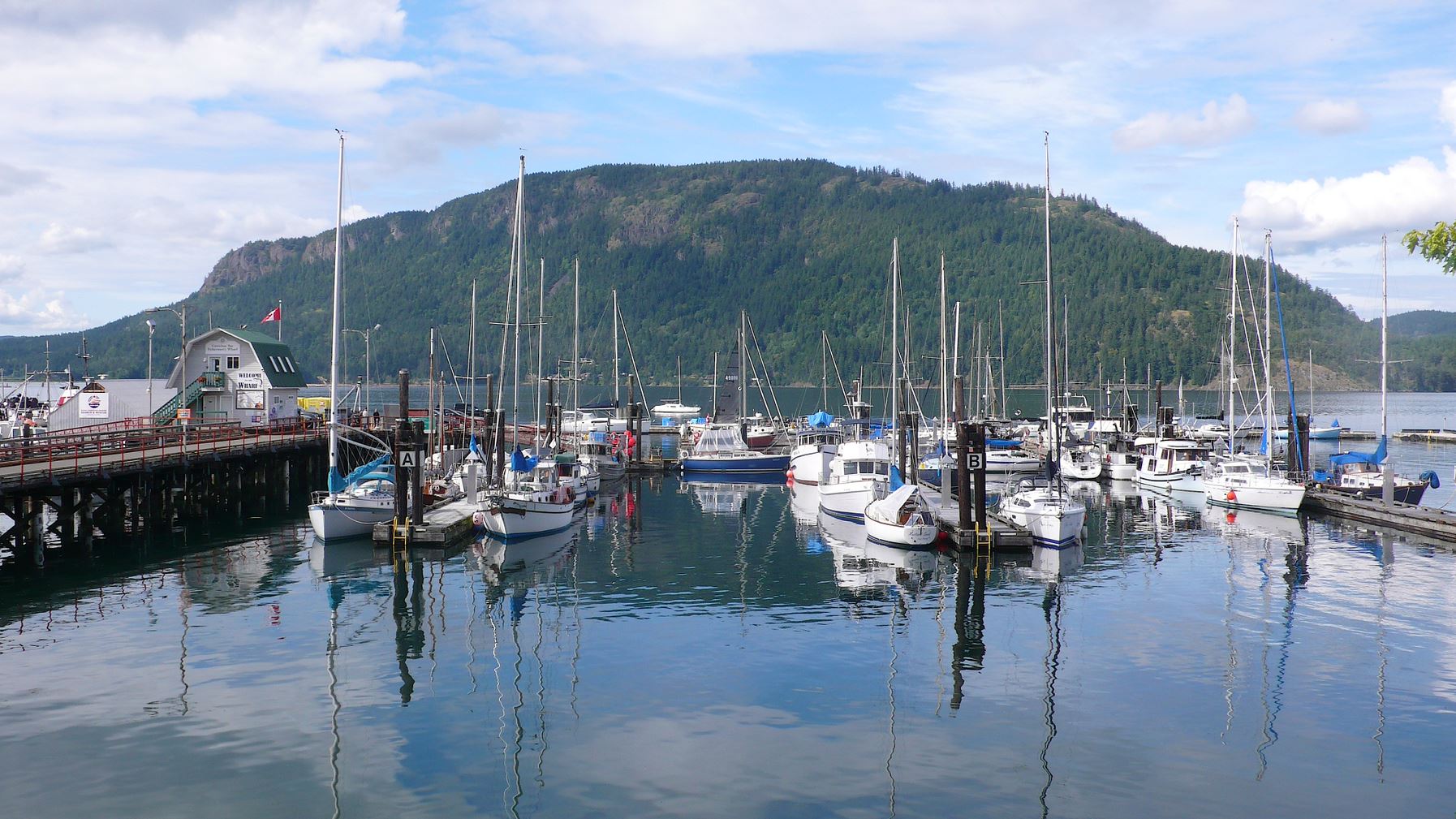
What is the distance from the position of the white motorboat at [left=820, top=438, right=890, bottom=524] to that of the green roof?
40180 millimetres

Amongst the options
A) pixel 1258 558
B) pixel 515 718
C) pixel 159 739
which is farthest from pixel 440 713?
pixel 1258 558

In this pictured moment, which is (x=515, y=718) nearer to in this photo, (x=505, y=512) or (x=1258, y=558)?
(x=505, y=512)

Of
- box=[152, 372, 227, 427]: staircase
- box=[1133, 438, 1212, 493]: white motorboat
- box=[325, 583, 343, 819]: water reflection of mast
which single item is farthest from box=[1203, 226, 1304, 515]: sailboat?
box=[152, 372, 227, 427]: staircase

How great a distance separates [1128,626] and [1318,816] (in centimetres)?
1397

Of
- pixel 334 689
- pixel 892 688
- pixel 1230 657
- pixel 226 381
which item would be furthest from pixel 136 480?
pixel 1230 657

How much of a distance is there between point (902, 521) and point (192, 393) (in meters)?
51.4

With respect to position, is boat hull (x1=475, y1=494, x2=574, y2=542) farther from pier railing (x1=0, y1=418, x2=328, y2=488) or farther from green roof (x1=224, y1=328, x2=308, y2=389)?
green roof (x1=224, y1=328, x2=308, y2=389)

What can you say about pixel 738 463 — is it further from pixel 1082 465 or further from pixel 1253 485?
pixel 1253 485

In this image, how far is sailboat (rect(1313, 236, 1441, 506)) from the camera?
56219mm

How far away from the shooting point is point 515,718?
23203mm

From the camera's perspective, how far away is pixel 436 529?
4450 centimetres

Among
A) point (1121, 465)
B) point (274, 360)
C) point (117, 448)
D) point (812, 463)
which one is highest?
point (274, 360)

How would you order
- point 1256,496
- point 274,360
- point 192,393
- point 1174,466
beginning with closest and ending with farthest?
point 1256,496
point 1174,466
point 192,393
point 274,360

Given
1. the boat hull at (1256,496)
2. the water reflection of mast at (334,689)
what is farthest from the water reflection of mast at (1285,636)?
the water reflection of mast at (334,689)
